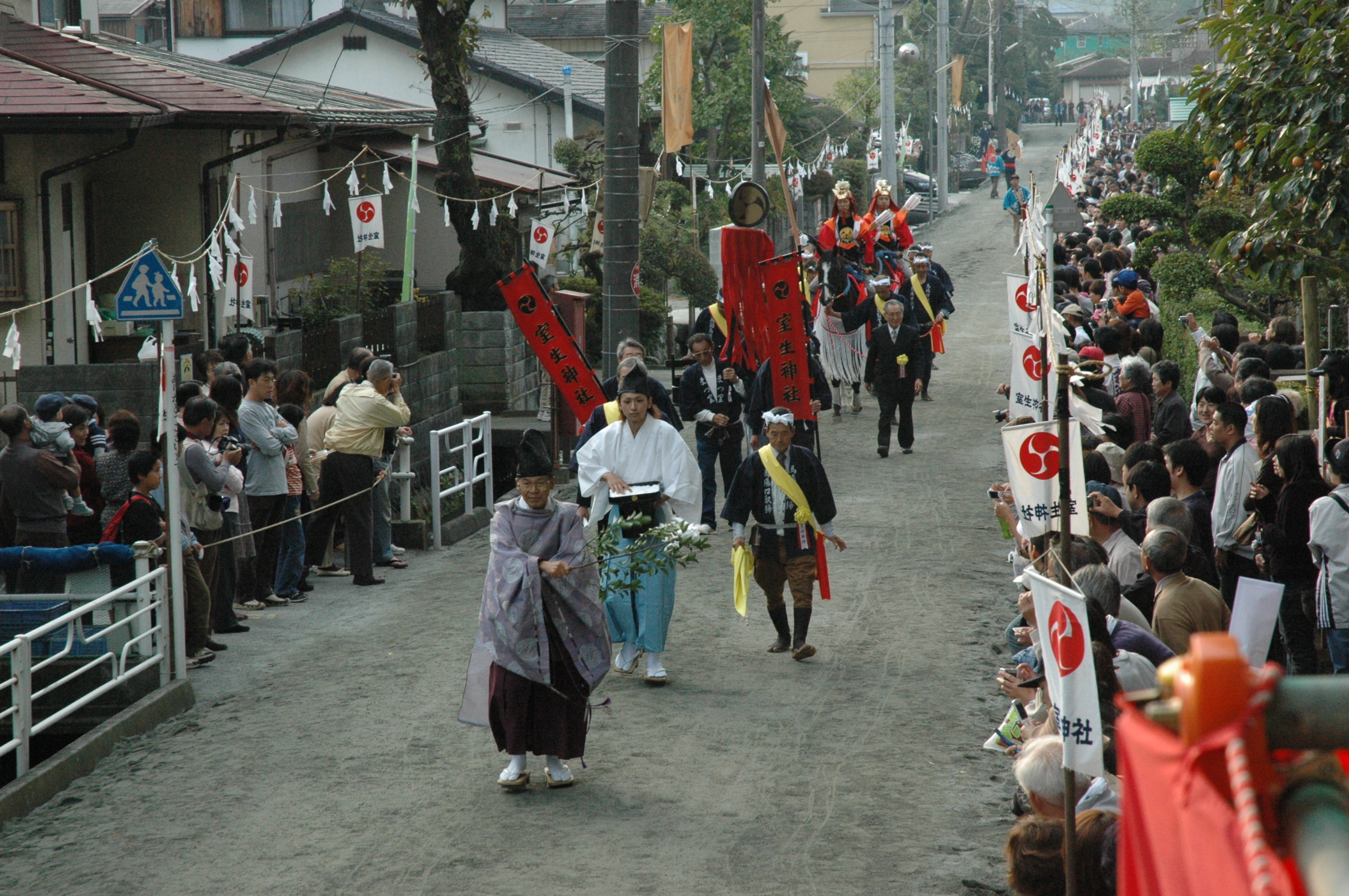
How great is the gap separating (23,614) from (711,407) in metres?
6.28

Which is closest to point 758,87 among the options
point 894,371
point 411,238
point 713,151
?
point 411,238

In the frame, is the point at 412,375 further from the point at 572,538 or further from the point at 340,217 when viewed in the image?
the point at 572,538

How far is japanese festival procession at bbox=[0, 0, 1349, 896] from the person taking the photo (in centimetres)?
549

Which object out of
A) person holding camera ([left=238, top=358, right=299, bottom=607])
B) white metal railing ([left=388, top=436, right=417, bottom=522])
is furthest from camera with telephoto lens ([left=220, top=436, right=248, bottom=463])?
white metal railing ([left=388, top=436, right=417, bottom=522])

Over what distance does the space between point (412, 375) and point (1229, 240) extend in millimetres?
9936

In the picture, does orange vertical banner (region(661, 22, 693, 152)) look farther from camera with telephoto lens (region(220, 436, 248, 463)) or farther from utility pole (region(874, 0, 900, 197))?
utility pole (region(874, 0, 900, 197))

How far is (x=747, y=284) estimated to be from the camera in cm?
1206

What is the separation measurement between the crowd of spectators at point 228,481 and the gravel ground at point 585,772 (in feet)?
1.31

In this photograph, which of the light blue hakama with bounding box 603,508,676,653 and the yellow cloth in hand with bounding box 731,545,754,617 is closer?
the light blue hakama with bounding box 603,508,676,653

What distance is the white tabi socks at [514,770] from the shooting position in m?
6.61

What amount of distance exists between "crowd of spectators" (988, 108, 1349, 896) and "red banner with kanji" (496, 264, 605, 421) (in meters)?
3.96

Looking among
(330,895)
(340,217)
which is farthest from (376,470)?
(340,217)

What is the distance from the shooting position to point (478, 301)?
62.5 ft

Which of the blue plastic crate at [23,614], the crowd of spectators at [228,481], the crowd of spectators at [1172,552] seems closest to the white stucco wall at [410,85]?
the crowd of spectators at [228,481]
